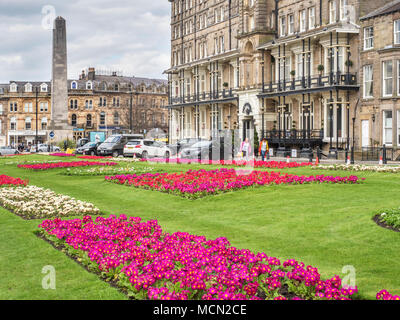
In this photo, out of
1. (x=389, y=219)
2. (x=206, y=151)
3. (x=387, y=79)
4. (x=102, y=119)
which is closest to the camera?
(x=389, y=219)

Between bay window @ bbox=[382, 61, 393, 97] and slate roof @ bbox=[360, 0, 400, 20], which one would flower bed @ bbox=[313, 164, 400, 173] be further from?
slate roof @ bbox=[360, 0, 400, 20]

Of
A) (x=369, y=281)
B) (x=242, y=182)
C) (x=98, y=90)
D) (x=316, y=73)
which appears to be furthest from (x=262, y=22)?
(x=98, y=90)

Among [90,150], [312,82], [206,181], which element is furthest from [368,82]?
[90,150]

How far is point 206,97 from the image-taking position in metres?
64.7

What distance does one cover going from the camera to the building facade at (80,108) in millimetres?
108062

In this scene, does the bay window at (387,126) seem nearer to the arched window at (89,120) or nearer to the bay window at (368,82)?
the bay window at (368,82)

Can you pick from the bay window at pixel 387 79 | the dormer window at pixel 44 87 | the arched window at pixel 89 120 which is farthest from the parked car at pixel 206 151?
the dormer window at pixel 44 87

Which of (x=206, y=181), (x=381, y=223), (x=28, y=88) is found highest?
(x=28, y=88)

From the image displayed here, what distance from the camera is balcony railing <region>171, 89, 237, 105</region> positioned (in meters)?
58.7

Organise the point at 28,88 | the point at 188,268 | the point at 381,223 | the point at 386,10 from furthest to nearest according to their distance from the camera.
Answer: the point at 28,88, the point at 386,10, the point at 381,223, the point at 188,268

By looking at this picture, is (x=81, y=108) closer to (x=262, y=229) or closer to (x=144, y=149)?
(x=144, y=149)

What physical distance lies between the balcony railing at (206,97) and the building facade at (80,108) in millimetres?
35022

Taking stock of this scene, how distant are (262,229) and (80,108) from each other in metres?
101
